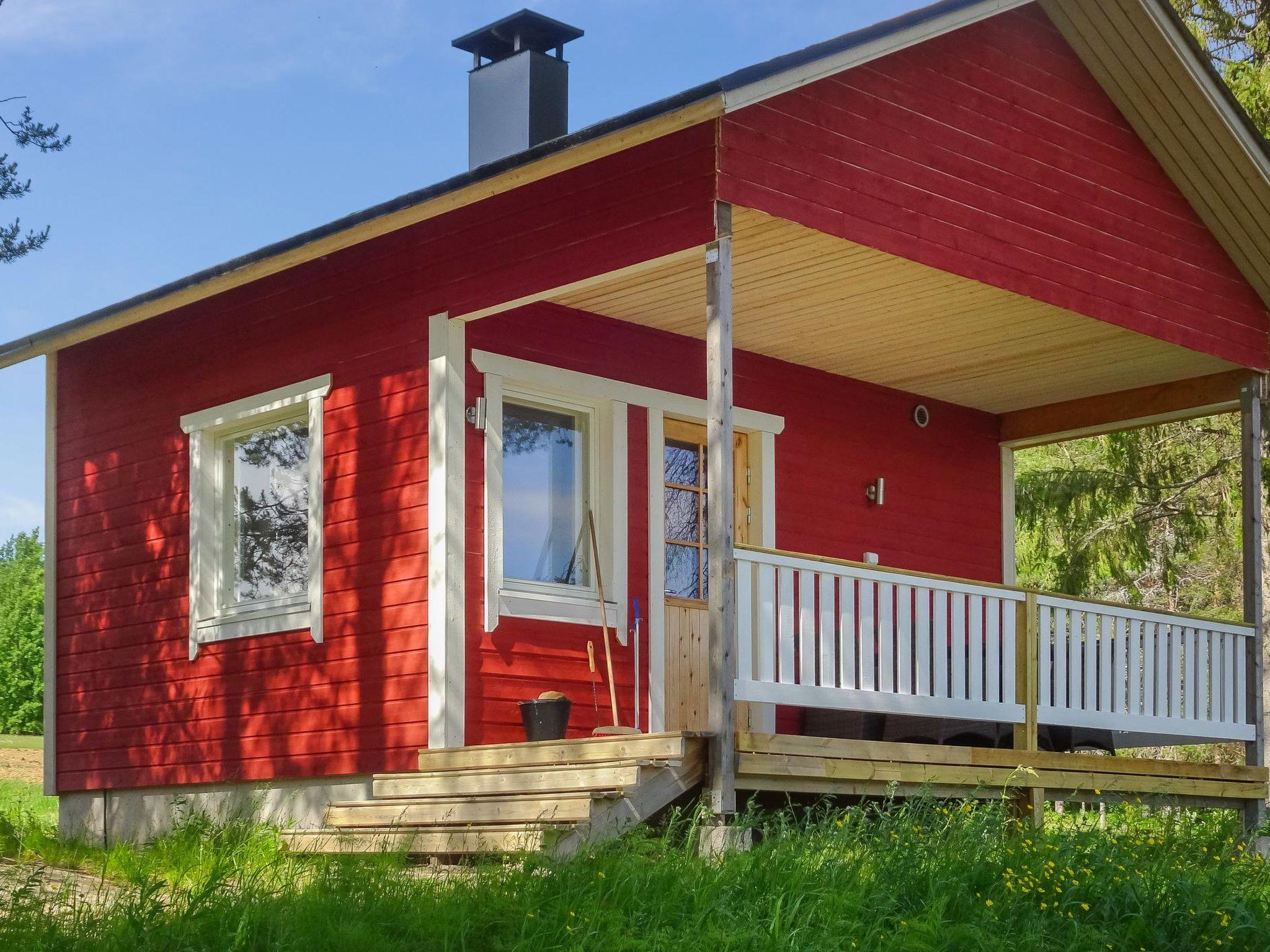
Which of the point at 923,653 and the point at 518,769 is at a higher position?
the point at 923,653

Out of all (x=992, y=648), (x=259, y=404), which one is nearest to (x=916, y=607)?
(x=992, y=648)

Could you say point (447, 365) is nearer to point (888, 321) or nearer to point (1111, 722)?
point (888, 321)

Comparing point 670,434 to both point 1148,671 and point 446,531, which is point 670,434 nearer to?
point 446,531

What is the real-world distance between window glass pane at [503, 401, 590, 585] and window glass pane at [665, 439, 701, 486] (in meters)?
0.77

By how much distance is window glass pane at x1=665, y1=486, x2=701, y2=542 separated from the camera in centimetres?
1077

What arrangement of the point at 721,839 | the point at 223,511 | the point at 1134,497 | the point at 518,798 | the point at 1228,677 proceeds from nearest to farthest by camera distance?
the point at 721,839 < the point at 518,798 < the point at 223,511 < the point at 1228,677 < the point at 1134,497

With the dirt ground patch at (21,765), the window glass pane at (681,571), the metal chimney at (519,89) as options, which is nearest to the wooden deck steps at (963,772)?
the window glass pane at (681,571)

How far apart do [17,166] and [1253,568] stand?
28.0 feet

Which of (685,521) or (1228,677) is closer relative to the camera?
(685,521)

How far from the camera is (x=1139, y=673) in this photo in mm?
10500

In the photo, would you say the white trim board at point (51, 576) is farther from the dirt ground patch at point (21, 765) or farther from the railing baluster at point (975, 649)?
the dirt ground patch at point (21, 765)

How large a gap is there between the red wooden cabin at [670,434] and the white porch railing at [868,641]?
31 millimetres

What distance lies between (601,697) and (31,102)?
17.3 feet

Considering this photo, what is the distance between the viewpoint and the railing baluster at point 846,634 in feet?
28.3
